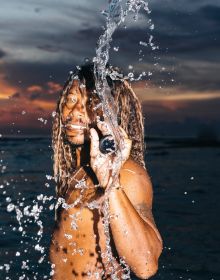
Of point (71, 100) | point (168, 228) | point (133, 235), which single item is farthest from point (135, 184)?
point (168, 228)

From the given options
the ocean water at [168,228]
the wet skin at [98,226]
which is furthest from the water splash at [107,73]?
the ocean water at [168,228]

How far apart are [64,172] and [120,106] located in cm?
67

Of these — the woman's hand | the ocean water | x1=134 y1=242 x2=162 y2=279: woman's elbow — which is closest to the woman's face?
the woman's hand

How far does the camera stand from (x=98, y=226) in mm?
3180

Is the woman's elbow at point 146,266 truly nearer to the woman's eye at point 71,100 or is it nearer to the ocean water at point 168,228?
the woman's eye at point 71,100

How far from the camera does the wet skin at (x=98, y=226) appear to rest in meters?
2.84

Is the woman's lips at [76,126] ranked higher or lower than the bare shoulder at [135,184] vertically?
higher

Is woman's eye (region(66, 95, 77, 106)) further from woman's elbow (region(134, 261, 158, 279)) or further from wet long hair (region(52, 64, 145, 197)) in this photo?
woman's elbow (region(134, 261, 158, 279))

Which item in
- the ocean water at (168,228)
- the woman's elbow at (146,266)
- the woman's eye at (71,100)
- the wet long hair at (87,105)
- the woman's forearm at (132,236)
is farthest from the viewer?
the ocean water at (168,228)

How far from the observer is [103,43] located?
3.32 metres

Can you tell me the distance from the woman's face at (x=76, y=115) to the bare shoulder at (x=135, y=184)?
354 millimetres

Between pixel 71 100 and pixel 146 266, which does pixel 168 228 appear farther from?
pixel 146 266

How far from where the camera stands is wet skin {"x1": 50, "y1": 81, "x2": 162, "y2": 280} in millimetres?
2836

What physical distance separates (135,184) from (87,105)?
23.1 inches
